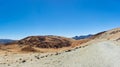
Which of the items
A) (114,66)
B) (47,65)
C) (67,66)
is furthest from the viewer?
(47,65)

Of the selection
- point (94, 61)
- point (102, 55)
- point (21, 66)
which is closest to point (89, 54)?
point (102, 55)

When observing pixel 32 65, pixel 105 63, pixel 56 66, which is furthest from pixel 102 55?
pixel 32 65

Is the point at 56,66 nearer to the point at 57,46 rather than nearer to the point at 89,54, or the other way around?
the point at 89,54

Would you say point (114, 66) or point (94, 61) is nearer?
point (114, 66)

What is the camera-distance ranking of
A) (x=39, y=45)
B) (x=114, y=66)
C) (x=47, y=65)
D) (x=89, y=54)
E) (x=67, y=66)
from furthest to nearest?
(x=39, y=45), (x=89, y=54), (x=47, y=65), (x=67, y=66), (x=114, y=66)

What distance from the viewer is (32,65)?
69.5 feet

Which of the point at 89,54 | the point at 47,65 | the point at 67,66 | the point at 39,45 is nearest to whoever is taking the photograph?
the point at 67,66

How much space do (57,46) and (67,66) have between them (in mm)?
40196

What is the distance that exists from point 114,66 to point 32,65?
25.1ft

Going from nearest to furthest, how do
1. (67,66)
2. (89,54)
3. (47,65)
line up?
(67,66) < (47,65) < (89,54)

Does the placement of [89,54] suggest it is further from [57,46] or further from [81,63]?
[57,46]

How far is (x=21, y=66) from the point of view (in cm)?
2133

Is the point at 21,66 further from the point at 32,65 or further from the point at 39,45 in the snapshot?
the point at 39,45

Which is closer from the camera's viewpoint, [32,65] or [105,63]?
[105,63]
